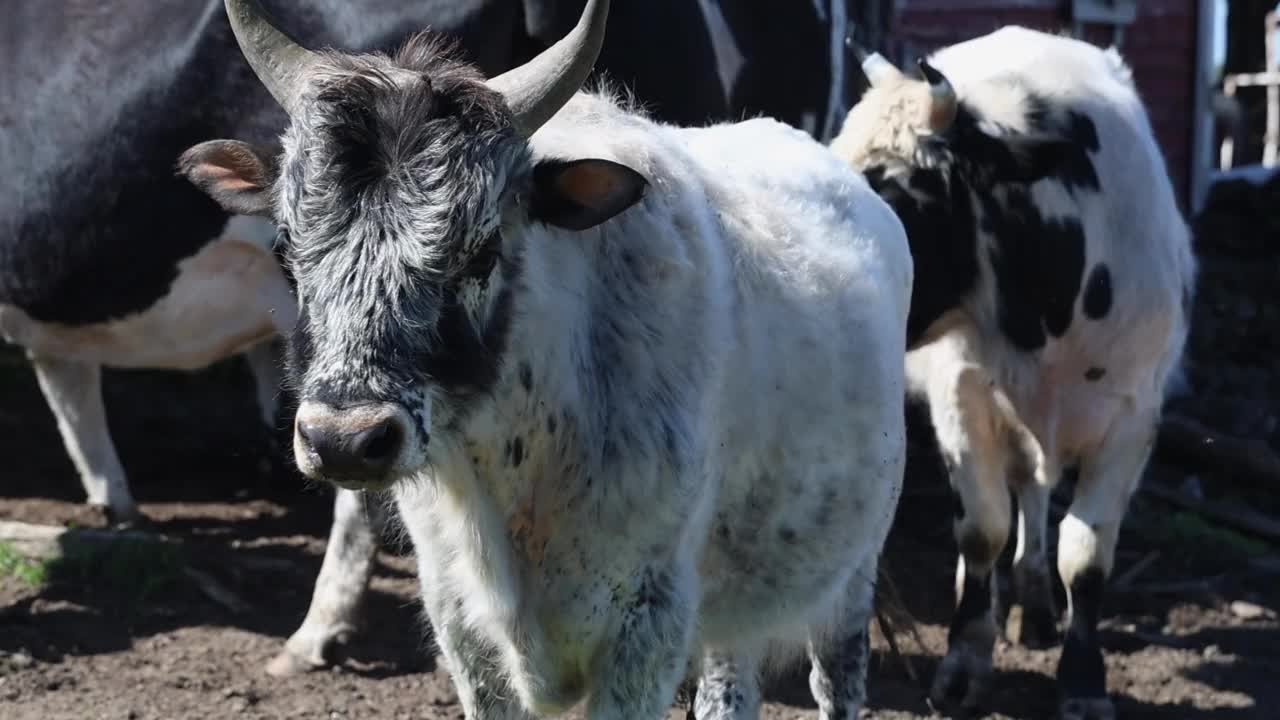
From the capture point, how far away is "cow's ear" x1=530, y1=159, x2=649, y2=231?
3.34 metres

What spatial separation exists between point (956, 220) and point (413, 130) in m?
3.31

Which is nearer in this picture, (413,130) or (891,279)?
(413,130)

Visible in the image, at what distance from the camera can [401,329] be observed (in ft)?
10.2

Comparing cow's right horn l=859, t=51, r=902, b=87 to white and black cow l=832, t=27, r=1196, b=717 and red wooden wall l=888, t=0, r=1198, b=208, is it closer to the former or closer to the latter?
white and black cow l=832, t=27, r=1196, b=717

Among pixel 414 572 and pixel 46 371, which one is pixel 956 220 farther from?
pixel 46 371

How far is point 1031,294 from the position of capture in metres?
6.19

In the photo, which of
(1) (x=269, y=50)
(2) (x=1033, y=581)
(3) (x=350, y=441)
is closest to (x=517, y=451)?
(3) (x=350, y=441)

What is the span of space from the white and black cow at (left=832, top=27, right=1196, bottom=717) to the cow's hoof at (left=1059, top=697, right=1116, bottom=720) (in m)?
0.05

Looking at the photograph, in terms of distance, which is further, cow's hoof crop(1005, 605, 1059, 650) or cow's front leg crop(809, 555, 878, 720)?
cow's hoof crop(1005, 605, 1059, 650)

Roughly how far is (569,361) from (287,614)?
3233 millimetres

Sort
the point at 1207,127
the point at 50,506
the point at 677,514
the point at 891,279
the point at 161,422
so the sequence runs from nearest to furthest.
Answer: the point at 677,514, the point at 891,279, the point at 50,506, the point at 161,422, the point at 1207,127

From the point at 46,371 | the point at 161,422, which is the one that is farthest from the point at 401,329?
the point at 161,422

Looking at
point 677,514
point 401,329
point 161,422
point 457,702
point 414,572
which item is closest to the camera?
point 401,329

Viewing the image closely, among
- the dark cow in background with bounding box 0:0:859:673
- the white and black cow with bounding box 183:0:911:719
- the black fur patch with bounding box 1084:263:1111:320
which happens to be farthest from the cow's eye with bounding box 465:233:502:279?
the black fur patch with bounding box 1084:263:1111:320
